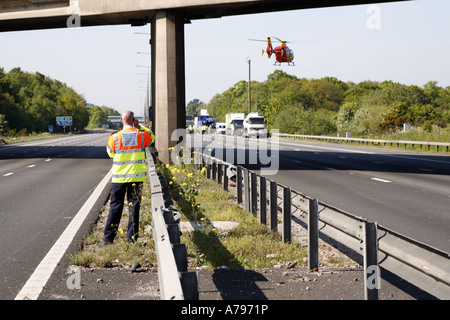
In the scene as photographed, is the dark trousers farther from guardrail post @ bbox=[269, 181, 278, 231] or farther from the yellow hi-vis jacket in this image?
guardrail post @ bbox=[269, 181, 278, 231]

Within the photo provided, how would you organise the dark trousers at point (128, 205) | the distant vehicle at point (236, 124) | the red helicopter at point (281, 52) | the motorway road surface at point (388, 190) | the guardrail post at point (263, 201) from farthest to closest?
the distant vehicle at point (236, 124)
the red helicopter at point (281, 52)
the motorway road surface at point (388, 190)
the guardrail post at point (263, 201)
the dark trousers at point (128, 205)

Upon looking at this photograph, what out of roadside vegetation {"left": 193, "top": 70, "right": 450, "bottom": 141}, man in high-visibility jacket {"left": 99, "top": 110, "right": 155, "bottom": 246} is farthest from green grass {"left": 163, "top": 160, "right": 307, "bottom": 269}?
roadside vegetation {"left": 193, "top": 70, "right": 450, "bottom": 141}

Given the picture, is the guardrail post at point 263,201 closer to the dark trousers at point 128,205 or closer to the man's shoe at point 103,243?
the dark trousers at point 128,205

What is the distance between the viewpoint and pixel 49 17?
86.7ft

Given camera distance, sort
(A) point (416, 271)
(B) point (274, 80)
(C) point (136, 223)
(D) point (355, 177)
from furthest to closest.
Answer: (B) point (274, 80), (D) point (355, 177), (C) point (136, 223), (A) point (416, 271)

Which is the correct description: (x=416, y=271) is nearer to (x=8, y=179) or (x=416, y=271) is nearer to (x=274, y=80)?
(x=8, y=179)

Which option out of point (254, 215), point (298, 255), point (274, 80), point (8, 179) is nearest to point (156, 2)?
point (8, 179)

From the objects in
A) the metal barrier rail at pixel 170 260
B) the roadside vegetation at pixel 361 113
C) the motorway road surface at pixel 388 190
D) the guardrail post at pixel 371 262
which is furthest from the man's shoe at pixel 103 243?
the roadside vegetation at pixel 361 113

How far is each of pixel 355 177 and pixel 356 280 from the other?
1388 cm

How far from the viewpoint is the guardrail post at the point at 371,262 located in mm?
5254

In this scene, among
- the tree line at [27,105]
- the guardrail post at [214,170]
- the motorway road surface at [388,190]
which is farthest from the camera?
Result: the tree line at [27,105]

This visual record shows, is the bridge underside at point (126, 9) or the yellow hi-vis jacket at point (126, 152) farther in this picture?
the bridge underside at point (126, 9)

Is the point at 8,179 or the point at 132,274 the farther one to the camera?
the point at 8,179

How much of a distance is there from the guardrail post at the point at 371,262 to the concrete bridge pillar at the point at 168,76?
1988cm
